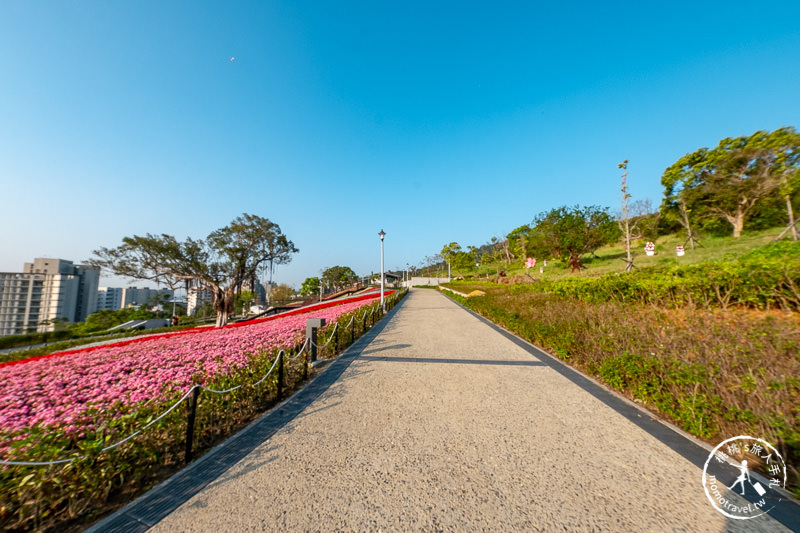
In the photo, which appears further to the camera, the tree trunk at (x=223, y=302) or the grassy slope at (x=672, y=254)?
the tree trunk at (x=223, y=302)

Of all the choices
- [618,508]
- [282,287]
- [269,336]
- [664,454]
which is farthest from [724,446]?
[282,287]

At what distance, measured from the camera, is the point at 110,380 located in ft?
14.7

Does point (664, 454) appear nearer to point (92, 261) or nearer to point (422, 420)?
point (422, 420)

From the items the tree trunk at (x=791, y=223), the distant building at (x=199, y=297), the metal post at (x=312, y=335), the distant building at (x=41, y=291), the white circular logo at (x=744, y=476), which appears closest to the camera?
the white circular logo at (x=744, y=476)

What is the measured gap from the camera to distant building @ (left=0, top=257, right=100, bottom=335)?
73.4 m

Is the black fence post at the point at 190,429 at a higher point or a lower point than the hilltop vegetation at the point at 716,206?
lower

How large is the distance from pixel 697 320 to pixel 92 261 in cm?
3624

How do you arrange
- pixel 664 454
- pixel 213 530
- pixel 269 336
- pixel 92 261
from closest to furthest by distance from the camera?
1. pixel 213 530
2. pixel 664 454
3. pixel 269 336
4. pixel 92 261

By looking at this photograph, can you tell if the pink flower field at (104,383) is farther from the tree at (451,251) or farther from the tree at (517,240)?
the tree at (451,251)

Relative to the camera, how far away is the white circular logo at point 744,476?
2.17m

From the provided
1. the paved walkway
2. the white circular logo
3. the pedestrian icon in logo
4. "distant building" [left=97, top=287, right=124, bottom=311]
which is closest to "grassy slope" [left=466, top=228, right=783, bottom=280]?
the white circular logo

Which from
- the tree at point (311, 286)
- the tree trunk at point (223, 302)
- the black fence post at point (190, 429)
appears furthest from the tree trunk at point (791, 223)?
the tree at point (311, 286)

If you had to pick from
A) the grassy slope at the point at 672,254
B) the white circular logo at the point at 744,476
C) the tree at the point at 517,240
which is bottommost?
the white circular logo at the point at 744,476

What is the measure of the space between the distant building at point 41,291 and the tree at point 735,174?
406ft
